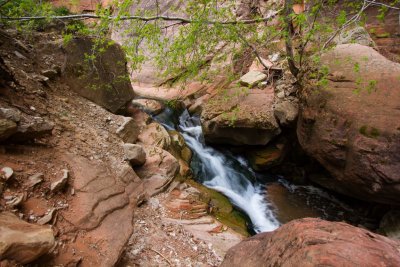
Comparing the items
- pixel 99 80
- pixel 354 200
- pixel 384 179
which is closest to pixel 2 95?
pixel 99 80

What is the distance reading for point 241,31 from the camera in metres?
5.75

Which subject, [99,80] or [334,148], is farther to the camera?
[99,80]

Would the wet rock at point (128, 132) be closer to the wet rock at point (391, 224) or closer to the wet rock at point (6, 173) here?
the wet rock at point (6, 173)

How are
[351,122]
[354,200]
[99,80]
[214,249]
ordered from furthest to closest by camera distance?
[354,200]
[99,80]
[351,122]
[214,249]

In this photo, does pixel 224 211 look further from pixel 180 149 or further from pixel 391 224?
pixel 391 224

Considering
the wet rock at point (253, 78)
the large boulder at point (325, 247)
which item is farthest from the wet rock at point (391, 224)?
the wet rock at point (253, 78)

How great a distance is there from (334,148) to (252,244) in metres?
3.57

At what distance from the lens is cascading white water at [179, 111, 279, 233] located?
6549 millimetres

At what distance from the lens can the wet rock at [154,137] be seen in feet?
21.1

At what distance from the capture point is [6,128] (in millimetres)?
3158

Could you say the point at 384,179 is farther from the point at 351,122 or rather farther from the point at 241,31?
the point at 241,31

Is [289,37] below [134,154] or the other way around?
the other way around

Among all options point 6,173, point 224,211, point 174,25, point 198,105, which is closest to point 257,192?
point 224,211

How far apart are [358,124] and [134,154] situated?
4.45 metres
